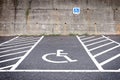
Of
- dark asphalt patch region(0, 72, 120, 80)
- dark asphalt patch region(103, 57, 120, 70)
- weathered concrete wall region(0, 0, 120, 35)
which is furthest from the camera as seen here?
weathered concrete wall region(0, 0, 120, 35)

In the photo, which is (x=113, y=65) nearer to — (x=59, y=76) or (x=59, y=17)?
(x=59, y=76)

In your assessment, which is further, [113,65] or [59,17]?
[59,17]

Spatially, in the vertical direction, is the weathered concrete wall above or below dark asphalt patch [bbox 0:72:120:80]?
above

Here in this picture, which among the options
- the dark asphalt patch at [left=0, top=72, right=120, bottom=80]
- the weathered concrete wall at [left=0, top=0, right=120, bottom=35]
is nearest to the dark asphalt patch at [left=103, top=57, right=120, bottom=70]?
the dark asphalt patch at [left=0, top=72, right=120, bottom=80]

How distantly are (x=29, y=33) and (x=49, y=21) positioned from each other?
69.3 inches

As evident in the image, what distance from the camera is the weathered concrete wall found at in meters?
16.2

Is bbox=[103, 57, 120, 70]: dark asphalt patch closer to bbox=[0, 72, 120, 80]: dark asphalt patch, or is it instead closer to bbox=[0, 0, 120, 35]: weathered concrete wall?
bbox=[0, 72, 120, 80]: dark asphalt patch

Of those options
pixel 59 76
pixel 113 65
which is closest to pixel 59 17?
pixel 113 65

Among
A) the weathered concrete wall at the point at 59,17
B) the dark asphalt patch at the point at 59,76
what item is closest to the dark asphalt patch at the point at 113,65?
the dark asphalt patch at the point at 59,76

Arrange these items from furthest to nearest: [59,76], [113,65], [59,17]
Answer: [59,17], [113,65], [59,76]

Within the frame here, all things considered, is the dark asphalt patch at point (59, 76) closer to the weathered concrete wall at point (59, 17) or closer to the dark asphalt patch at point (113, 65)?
the dark asphalt patch at point (113, 65)

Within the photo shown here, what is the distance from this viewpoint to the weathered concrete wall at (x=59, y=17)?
16.2 meters

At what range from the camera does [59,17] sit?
1631cm

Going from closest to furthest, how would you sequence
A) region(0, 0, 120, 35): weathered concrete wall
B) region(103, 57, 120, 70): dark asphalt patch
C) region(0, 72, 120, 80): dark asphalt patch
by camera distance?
region(0, 72, 120, 80): dark asphalt patch < region(103, 57, 120, 70): dark asphalt patch < region(0, 0, 120, 35): weathered concrete wall
